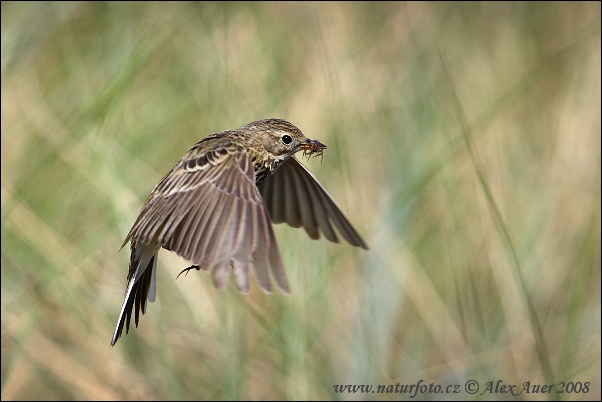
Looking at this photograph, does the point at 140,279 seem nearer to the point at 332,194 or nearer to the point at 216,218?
the point at 216,218

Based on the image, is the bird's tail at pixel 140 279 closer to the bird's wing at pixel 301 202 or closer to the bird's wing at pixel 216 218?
the bird's wing at pixel 216 218

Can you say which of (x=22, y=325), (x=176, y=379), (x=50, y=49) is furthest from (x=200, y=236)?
(x=50, y=49)

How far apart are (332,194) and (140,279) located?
310cm

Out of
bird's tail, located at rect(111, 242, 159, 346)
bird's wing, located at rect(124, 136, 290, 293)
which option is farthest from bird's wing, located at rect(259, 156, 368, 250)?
bird's tail, located at rect(111, 242, 159, 346)

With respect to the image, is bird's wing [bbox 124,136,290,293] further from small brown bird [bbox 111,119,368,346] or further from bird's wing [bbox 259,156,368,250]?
bird's wing [bbox 259,156,368,250]

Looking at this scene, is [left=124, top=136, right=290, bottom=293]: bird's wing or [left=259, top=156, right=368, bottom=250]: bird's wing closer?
[left=124, top=136, right=290, bottom=293]: bird's wing

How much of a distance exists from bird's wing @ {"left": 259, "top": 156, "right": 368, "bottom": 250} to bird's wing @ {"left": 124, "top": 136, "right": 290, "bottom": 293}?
1.49 ft

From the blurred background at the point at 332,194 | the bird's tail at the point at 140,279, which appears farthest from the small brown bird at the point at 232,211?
the blurred background at the point at 332,194

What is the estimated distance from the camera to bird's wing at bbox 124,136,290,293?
323 cm

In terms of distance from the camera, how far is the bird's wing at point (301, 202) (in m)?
4.36

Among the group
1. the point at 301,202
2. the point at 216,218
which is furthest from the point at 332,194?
the point at 216,218

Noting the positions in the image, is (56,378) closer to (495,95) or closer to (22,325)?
(22,325)

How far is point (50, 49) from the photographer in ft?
27.3

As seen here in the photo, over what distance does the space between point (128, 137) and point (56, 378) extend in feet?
4.99
